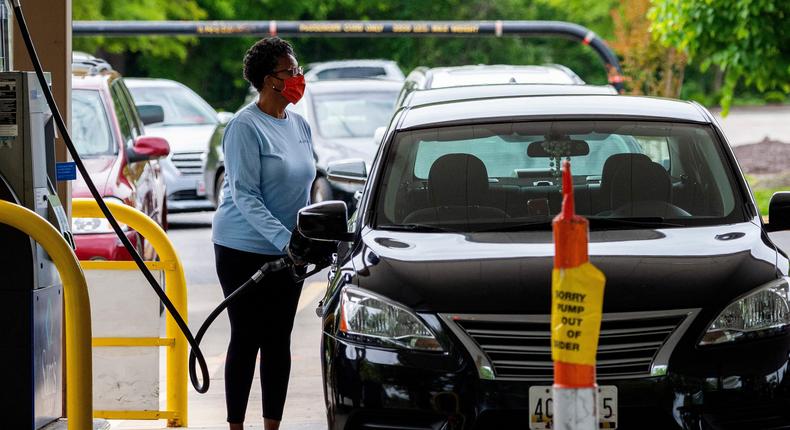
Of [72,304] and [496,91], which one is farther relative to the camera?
[496,91]

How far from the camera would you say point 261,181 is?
6.32 metres

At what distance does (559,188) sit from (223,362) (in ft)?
11.6

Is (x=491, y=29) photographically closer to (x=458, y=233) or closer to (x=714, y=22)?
(x=714, y=22)

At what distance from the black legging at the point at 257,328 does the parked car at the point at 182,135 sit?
9685 millimetres

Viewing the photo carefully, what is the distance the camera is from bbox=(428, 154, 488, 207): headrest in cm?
604

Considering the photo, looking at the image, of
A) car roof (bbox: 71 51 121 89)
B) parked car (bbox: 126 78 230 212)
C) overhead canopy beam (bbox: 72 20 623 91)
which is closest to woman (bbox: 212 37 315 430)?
car roof (bbox: 71 51 121 89)

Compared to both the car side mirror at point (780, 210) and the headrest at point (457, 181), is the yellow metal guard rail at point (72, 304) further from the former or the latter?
the car side mirror at point (780, 210)

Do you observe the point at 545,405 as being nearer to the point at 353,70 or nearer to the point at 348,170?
the point at 348,170

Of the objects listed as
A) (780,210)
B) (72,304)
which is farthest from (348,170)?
(72,304)

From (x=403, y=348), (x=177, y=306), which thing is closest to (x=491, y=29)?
(x=177, y=306)

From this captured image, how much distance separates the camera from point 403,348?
16.5 feet

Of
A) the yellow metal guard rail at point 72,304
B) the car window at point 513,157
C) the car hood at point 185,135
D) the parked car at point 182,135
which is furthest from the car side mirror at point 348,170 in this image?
the car hood at point 185,135

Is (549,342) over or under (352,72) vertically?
under

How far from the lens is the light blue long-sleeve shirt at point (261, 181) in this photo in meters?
6.18
